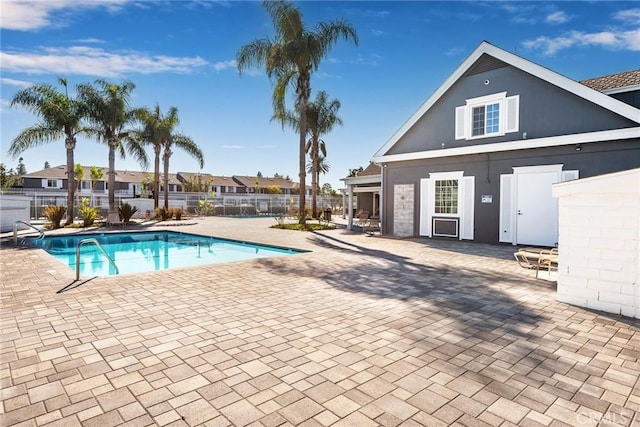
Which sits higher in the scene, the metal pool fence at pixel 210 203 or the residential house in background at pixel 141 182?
the residential house in background at pixel 141 182

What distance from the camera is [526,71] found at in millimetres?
11773

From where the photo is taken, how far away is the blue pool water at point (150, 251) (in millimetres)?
10773

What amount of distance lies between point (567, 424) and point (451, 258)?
23.9 feet

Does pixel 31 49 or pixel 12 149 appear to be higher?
pixel 31 49

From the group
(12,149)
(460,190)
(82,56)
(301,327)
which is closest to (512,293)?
(301,327)

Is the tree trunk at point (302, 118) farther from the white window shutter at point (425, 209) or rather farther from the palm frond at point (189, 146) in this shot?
the palm frond at point (189, 146)

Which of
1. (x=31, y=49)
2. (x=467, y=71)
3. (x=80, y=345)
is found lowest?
(x=80, y=345)

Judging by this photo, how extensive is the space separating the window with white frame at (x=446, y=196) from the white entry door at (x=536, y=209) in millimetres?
2220

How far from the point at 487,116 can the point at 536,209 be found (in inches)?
149

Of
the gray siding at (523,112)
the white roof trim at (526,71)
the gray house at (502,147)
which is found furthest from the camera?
the gray siding at (523,112)

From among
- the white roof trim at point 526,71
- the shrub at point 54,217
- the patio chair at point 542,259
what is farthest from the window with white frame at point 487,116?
the shrub at point 54,217

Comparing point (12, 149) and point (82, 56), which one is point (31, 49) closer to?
point (82, 56)

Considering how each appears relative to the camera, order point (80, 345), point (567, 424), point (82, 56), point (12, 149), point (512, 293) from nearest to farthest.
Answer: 1. point (567, 424)
2. point (80, 345)
3. point (512, 293)
4. point (82, 56)
5. point (12, 149)

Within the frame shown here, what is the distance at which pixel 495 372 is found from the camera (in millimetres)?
3158
